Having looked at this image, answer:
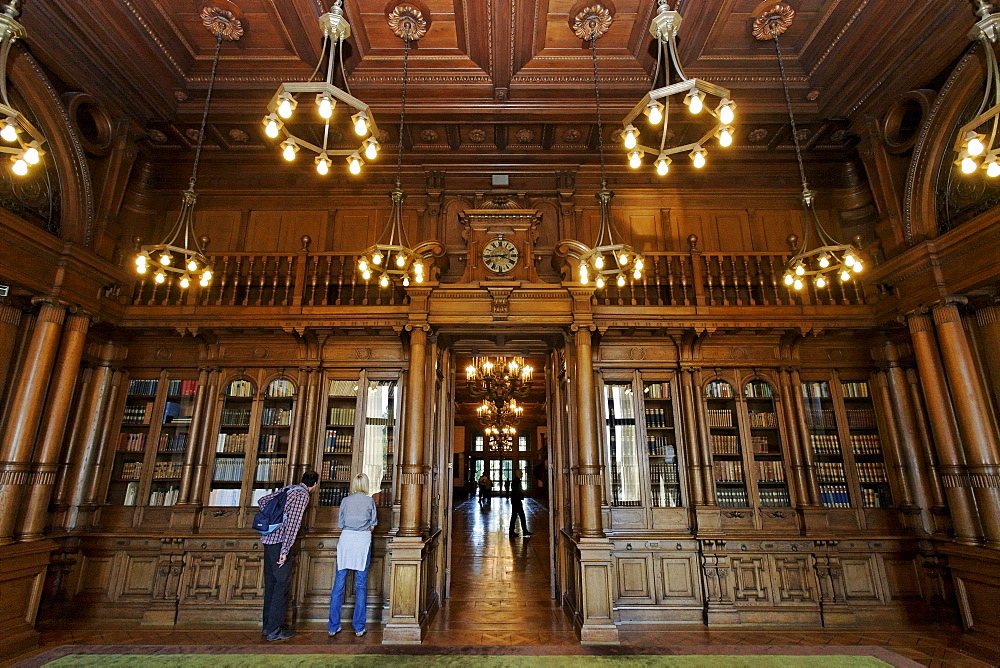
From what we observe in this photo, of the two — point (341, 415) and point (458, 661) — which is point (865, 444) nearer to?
point (458, 661)

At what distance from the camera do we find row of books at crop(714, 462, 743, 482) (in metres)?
6.45

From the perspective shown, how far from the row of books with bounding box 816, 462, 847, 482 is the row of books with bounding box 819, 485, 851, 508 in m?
0.11

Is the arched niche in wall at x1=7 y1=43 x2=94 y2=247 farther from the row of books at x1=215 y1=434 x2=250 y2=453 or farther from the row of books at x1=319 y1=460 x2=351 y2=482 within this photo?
the row of books at x1=319 y1=460 x2=351 y2=482

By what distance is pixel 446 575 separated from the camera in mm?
6809

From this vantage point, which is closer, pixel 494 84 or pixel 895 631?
pixel 895 631

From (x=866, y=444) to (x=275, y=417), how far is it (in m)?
7.93

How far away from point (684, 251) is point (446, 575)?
577cm

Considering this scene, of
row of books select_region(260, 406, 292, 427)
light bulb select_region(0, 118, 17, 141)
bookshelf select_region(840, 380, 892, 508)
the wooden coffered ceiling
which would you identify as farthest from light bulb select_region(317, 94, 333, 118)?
bookshelf select_region(840, 380, 892, 508)

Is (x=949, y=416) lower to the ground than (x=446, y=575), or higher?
higher

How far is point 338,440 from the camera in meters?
6.66

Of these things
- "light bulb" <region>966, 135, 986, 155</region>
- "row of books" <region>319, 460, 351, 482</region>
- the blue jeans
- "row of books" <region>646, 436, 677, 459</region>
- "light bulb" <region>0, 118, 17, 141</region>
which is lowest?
the blue jeans

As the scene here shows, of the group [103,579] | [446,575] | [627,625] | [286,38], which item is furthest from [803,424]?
[103,579]

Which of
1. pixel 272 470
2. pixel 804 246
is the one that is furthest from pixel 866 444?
pixel 272 470

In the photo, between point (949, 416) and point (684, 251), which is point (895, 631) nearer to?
point (949, 416)
